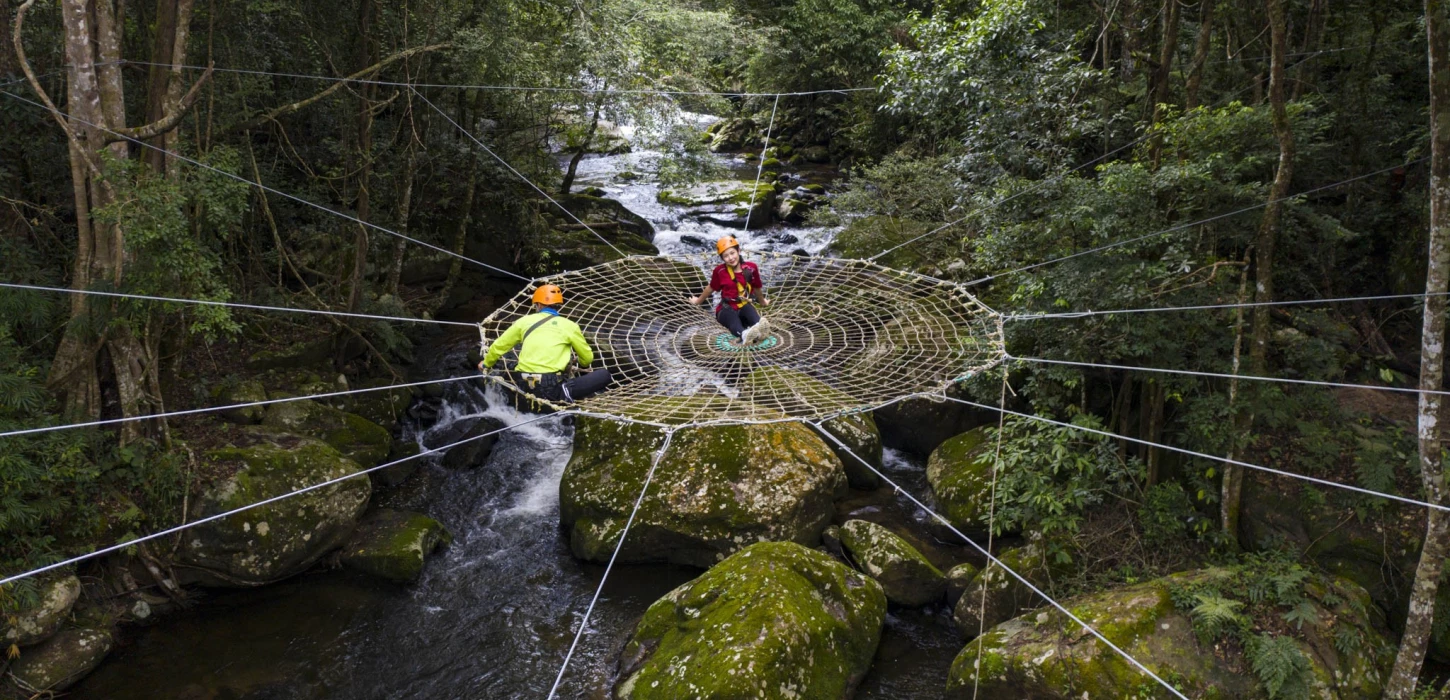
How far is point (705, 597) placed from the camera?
427 centimetres

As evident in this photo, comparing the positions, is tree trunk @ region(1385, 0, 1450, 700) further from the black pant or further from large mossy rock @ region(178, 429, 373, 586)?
large mossy rock @ region(178, 429, 373, 586)

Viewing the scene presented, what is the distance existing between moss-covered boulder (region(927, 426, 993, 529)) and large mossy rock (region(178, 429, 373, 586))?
13.4 feet

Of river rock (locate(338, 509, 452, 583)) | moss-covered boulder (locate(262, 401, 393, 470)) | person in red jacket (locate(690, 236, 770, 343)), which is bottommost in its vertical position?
river rock (locate(338, 509, 452, 583))

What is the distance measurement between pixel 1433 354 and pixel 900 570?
2.84m

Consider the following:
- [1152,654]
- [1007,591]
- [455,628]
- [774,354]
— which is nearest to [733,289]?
[774,354]

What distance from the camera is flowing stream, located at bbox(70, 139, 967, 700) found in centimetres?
440

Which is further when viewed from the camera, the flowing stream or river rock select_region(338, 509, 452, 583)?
river rock select_region(338, 509, 452, 583)

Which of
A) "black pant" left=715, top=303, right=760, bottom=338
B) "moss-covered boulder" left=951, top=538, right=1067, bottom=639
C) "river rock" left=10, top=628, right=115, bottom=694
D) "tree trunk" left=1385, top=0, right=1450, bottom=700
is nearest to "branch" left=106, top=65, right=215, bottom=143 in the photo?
"river rock" left=10, top=628, right=115, bottom=694

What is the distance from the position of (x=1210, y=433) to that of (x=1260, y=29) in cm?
314

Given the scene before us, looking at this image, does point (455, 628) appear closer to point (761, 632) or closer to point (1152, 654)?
point (761, 632)

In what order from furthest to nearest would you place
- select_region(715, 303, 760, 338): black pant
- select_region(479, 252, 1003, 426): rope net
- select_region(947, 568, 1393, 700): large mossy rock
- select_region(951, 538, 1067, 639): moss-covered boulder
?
select_region(715, 303, 760, 338): black pant → select_region(951, 538, 1067, 639): moss-covered boulder → select_region(479, 252, 1003, 426): rope net → select_region(947, 568, 1393, 700): large mossy rock

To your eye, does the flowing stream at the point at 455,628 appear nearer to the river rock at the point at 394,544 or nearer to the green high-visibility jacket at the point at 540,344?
the river rock at the point at 394,544

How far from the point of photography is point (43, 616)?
13.7ft

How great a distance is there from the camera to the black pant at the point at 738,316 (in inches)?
199
